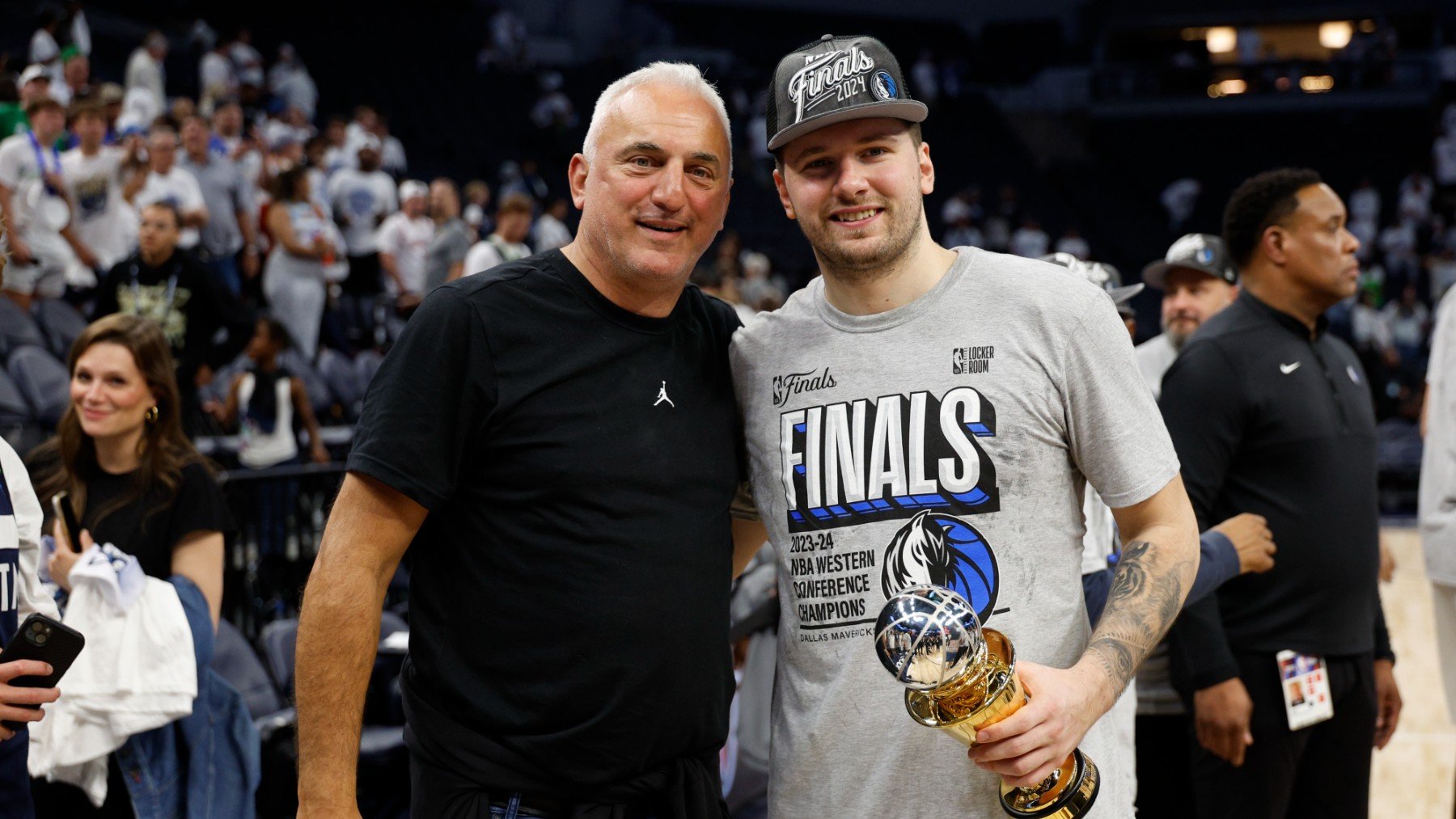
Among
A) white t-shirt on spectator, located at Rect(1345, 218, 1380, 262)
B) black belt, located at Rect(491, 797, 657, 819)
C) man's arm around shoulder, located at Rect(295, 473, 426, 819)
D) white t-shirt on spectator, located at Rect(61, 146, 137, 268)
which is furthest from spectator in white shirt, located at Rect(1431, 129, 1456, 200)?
man's arm around shoulder, located at Rect(295, 473, 426, 819)

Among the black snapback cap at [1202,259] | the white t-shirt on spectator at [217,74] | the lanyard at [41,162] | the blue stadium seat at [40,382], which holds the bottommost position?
the blue stadium seat at [40,382]

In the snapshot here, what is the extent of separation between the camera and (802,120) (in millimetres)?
2021

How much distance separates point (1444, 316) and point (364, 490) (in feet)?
10.4

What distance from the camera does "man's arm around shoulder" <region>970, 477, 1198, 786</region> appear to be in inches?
65.4

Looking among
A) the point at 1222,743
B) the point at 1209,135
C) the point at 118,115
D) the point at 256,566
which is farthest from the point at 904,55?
the point at 1222,743

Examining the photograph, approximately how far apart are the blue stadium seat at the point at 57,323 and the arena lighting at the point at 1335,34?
89.7 ft

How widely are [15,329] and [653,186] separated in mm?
5292

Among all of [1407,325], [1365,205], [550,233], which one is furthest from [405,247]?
[1365,205]

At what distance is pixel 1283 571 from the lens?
320 centimetres

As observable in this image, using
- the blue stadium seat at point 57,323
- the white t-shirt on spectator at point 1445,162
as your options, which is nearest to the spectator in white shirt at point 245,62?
the blue stadium seat at point 57,323

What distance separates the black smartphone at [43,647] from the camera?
87.4 inches

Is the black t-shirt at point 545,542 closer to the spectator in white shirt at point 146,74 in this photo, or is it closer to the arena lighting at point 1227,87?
the spectator in white shirt at point 146,74

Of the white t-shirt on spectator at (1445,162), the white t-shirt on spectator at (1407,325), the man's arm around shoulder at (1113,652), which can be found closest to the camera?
the man's arm around shoulder at (1113,652)

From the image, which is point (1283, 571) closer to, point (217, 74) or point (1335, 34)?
point (217, 74)
